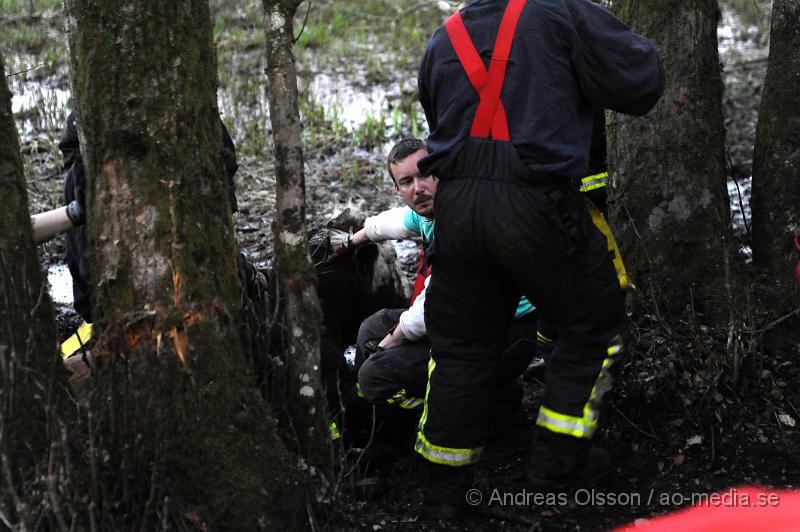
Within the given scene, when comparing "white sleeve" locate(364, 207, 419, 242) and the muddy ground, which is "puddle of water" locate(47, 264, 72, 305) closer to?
the muddy ground

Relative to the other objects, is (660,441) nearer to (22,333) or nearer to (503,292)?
(503,292)

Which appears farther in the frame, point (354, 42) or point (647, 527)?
point (354, 42)

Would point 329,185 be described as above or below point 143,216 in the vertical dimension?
below

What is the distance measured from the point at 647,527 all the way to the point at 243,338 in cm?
157

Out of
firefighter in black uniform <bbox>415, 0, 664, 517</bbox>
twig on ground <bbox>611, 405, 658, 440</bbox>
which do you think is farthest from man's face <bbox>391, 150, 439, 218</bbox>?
twig on ground <bbox>611, 405, 658, 440</bbox>

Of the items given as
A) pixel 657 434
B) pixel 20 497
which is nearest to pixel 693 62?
pixel 657 434

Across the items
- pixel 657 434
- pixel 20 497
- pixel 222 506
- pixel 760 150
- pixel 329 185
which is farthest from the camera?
pixel 329 185

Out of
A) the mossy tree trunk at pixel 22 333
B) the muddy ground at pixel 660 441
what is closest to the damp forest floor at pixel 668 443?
the muddy ground at pixel 660 441

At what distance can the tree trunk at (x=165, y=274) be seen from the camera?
2590 millimetres

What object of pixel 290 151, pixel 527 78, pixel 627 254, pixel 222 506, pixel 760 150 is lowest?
pixel 222 506

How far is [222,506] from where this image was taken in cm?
263

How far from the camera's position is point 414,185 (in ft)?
12.2

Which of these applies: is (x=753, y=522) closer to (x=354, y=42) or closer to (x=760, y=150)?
(x=760, y=150)

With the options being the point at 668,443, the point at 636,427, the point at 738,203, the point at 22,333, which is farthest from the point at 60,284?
the point at 738,203
